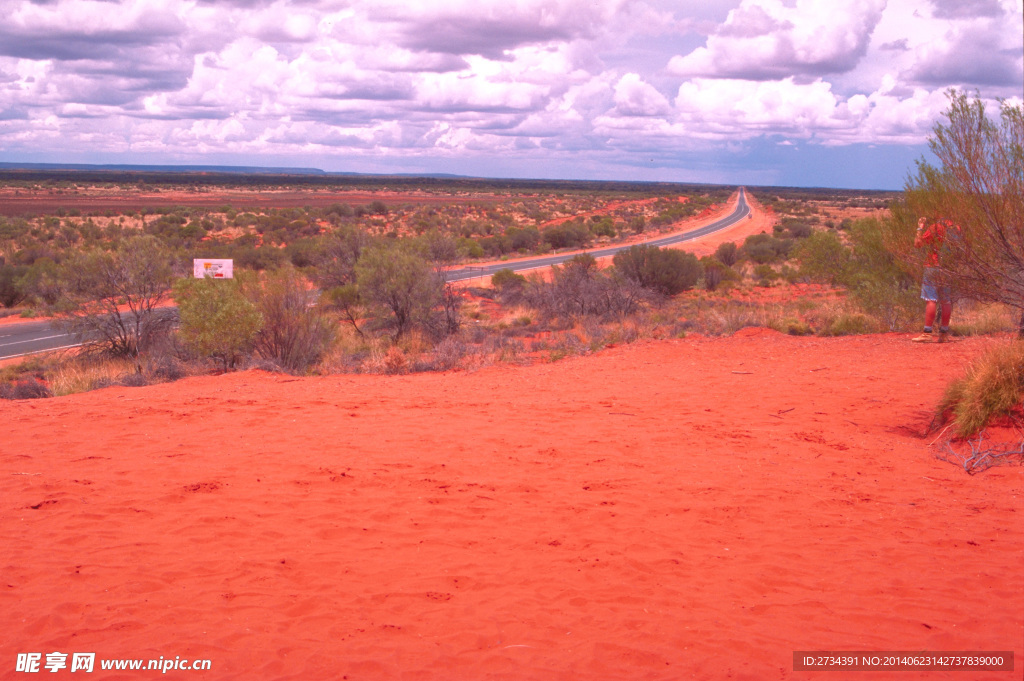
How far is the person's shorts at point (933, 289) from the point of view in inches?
433

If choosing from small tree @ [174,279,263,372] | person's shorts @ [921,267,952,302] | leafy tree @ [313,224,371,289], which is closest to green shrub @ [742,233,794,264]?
leafy tree @ [313,224,371,289]

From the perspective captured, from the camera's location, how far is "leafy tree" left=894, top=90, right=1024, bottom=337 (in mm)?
9070

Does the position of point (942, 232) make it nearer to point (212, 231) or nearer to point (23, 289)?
Result: point (23, 289)

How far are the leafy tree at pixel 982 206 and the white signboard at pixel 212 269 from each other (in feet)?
44.7

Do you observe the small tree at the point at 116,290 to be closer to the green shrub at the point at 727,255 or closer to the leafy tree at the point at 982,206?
the leafy tree at the point at 982,206

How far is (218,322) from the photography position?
1404 cm

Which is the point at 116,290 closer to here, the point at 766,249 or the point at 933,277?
the point at 933,277

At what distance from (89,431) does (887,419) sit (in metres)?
9.55

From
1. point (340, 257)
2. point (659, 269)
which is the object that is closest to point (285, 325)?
point (340, 257)

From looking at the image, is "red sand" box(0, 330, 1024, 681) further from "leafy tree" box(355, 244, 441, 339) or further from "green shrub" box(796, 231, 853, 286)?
"green shrub" box(796, 231, 853, 286)

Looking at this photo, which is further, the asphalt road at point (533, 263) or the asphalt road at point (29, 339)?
the asphalt road at point (533, 263)

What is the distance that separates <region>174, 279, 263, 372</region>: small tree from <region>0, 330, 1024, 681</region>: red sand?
421 cm

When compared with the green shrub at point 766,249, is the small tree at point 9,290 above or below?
below

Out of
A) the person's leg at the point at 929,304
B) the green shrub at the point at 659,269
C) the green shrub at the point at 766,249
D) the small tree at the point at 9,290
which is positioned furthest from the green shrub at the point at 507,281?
the small tree at the point at 9,290
